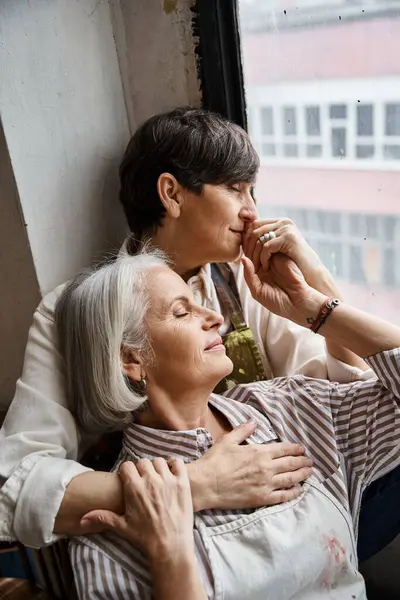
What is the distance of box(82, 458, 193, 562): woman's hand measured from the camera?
3.52 feet

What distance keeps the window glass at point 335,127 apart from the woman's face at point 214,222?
0.29 m

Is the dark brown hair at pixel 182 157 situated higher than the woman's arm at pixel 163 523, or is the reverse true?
the dark brown hair at pixel 182 157

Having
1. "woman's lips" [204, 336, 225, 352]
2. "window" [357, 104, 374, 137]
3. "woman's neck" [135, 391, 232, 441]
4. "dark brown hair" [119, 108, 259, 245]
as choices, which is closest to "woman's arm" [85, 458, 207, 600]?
"woman's neck" [135, 391, 232, 441]

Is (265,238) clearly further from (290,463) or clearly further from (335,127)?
(290,463)

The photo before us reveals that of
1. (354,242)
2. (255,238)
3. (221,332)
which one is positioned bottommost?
(221,332)

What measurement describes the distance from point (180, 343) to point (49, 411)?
33 centimetres

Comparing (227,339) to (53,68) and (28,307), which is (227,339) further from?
(53,68)

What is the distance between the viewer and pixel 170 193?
1.49 m

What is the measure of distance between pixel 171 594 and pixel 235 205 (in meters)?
0.87

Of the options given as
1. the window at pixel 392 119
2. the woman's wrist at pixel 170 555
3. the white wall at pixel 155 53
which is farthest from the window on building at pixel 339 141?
the woman's wrist at pixel 170 555

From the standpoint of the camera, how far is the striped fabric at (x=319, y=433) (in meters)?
1.18

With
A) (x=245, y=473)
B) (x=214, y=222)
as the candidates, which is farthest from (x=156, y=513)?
(x=214, y=222)

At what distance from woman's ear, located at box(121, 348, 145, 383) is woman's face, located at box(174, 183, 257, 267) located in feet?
1.19

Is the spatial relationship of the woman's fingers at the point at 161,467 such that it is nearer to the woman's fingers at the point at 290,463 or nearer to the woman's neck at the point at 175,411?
the woman's neck at the point at 175,411
